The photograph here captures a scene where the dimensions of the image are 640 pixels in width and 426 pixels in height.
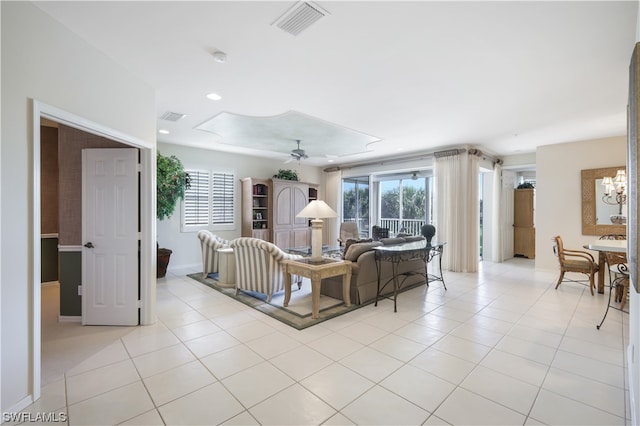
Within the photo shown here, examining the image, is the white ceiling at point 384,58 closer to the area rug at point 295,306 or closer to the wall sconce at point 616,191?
the wall sconce at point 616,191

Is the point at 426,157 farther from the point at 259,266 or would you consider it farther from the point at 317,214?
the point at 259,266

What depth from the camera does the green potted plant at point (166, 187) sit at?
5.20 m

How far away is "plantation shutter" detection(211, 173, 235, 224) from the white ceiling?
2.48 metres

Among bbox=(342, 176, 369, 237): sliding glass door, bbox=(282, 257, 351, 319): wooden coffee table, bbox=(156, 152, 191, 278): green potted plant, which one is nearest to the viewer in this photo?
bbox=(282, 257, 351, 319): wooden coffee table

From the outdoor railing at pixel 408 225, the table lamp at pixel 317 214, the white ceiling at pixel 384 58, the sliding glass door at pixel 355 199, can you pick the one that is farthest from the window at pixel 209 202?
the outdoor railing at pixel 408 225

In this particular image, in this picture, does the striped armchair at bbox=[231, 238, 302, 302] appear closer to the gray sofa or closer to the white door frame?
the gray sofa

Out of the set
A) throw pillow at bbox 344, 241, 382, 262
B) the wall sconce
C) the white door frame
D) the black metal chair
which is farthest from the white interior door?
the wall sconce

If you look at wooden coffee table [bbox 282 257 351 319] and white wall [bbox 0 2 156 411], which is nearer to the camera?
white wall [bbox 0 2 156 411]

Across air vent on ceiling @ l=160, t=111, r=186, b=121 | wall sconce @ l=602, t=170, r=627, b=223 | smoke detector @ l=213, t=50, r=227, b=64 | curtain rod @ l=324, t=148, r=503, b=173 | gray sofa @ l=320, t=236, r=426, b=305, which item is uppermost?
air vent on ceiling @ l=160, t=111, r=186, b=121

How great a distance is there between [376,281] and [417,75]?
2.80 m

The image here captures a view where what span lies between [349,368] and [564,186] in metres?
6.12

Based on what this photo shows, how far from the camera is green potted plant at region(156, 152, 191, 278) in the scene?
5.20 metres

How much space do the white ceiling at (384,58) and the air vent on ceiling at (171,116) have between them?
3.7 inches

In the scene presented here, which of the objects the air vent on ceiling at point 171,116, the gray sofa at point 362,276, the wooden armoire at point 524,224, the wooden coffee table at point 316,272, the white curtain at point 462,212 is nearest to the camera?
the wooden coffee table at point 316,272
